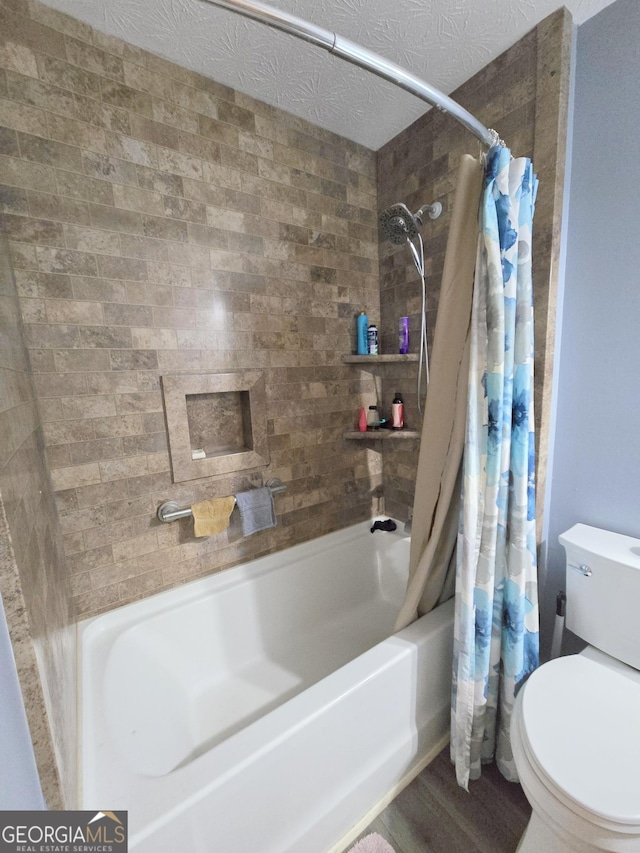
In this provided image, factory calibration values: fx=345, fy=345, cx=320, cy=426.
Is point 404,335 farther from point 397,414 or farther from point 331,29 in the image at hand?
point 331,29

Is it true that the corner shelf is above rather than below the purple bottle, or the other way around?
below

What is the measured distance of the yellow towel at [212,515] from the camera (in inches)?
60.2

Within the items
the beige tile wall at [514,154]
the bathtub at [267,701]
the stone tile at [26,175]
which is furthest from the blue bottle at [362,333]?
the stone tile at [26,175]

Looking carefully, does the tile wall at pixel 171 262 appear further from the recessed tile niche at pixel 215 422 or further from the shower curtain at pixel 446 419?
the shower curtain at pixel 446 419

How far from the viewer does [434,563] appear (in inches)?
53.5

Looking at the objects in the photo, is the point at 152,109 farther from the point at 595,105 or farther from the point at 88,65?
the point at 595,105

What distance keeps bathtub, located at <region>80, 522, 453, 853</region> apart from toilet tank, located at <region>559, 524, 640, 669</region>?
443mm

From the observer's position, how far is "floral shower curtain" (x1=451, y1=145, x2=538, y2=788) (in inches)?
40.4

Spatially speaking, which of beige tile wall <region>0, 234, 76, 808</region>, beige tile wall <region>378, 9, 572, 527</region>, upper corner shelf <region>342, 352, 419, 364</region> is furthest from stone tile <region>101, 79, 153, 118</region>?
upper corner shelf <region>342, 352, 419, 364</region>

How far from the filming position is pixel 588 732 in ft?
2.99

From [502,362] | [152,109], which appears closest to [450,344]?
[502,362]

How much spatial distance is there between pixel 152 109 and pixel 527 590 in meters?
2.27

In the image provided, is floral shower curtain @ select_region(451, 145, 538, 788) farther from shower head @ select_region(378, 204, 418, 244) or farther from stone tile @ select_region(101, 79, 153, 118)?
stone tile @ select_region(101, 79, 153, 118)

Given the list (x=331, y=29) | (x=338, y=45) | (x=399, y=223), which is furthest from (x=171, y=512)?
(x=331, y=29)
